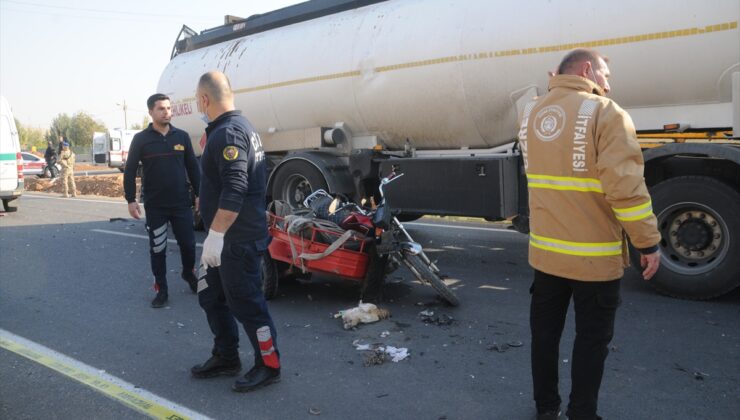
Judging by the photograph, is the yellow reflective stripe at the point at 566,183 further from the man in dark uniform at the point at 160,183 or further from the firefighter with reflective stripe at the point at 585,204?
the man in dark uniform at the point at 160,183

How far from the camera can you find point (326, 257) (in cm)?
528

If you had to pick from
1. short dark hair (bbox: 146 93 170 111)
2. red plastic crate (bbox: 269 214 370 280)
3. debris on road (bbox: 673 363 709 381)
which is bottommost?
debris on road (bbox: 673 363 709 381)

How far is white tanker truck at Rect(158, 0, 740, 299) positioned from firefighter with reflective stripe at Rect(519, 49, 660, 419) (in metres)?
2.83

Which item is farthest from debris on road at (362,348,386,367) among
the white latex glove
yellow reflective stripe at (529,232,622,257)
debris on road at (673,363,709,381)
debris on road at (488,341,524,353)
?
debris on road at (673,363,709,381)

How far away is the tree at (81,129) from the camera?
76000 mm

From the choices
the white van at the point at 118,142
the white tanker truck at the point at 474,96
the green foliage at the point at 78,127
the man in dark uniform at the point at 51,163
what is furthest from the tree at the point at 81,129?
the white tanker truck at the point at 474,96

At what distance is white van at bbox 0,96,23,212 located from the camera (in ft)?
42.9

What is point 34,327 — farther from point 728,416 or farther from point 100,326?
point 728,416

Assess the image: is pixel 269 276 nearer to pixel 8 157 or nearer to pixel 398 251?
pixel 398 251

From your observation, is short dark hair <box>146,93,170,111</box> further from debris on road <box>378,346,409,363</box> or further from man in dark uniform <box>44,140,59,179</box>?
man in dark uniform <box>44,140,59,179</box>

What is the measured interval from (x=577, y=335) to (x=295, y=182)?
20.1ft

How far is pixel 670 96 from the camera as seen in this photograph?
5.44m

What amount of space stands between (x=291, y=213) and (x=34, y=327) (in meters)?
2.43

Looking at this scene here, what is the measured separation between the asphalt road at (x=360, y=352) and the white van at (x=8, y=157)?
7.42 metres
